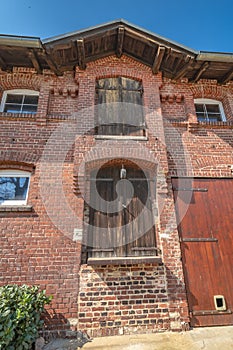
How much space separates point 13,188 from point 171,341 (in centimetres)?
419

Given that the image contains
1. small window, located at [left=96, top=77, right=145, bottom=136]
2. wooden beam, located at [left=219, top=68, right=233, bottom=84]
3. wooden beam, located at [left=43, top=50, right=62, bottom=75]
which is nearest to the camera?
small window, located at [left=96, top=77, right=145, bottom=136]

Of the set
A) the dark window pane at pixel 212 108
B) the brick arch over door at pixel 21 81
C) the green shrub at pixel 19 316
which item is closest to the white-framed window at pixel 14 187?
the green shrub at pixel 19 316

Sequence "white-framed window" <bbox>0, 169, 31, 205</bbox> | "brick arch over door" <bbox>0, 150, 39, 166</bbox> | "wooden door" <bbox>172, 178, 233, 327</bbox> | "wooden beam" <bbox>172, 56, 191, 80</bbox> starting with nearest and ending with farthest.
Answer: "wooden door" <bbox>172, 178, 233, 327</bbox> → "white-framed window" <bbox>0, 169, 31, 205</bbox> → "brick arch over door" <bbox>0, 150, 39, 166</bbox> → "wooden beam" <bbox>172, 56, 191, 80</bbox>

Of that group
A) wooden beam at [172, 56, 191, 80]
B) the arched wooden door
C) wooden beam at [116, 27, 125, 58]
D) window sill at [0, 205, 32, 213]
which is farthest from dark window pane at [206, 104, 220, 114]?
window sill at [0, 205, 32, 213]

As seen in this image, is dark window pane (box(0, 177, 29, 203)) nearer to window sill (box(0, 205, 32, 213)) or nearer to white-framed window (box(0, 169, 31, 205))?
white-framed window (box(0, 169, 31, 205))

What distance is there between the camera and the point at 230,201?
4930mm

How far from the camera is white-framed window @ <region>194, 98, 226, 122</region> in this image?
6.30 metres

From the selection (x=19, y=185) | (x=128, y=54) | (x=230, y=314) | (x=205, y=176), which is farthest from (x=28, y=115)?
(x=230, y=314)

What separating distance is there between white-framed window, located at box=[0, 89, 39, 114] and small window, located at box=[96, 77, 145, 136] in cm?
185

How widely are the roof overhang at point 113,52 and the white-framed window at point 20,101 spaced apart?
699 mm

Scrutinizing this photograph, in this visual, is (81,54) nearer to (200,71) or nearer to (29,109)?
(29,109)

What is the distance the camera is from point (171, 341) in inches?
134

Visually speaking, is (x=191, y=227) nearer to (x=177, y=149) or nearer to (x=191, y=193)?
(x=191, y=193)

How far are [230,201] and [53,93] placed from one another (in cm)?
538
